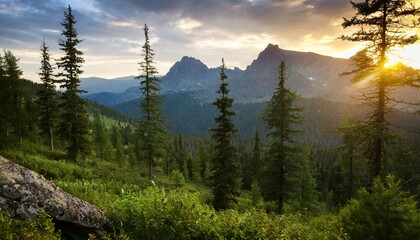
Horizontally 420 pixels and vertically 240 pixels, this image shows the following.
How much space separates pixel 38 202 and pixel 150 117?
27982 millimetres

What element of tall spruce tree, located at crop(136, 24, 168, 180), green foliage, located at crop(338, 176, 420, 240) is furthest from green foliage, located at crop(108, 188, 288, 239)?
tall spruce tree, located at crop(136, 24, 168, 180)

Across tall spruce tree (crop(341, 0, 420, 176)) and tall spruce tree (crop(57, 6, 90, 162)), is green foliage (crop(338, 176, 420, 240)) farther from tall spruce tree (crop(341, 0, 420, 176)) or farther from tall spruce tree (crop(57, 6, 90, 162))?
tall spruce tree (crop(57, 6, 90, 162))

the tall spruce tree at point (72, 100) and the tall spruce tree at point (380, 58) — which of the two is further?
the tall spruce tree at point (72, 100)

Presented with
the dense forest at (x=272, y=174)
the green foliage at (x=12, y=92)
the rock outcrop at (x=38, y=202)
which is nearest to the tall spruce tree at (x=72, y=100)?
the dense forest at (x=272, y=174)

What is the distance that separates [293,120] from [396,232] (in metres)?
20.8

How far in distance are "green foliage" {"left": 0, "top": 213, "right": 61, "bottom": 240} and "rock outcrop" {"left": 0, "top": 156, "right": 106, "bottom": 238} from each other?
0.33m

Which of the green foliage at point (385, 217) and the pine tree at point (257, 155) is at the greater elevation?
the green foliage at point (385, 217)

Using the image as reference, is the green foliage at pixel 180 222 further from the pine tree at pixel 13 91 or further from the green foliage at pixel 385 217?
the pine tree at pixel 13 91

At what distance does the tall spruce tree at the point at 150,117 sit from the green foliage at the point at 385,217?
28460 millimetres

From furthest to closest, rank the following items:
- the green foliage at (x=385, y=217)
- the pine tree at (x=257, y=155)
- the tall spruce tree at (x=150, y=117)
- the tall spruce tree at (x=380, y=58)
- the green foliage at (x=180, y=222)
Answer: the pine tree at (x=257, y=155) < the tall spruce tree at (x=150, y=117) < the tall spruce tree at (x=380, y=58) < the green foliage at (x=180, y=222) < the green foliage at (x=385, y=217)

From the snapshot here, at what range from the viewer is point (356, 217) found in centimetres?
794

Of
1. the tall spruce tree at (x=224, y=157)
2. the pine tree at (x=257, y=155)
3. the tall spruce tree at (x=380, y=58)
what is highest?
the tall spruce tree at (x=380, y=58)

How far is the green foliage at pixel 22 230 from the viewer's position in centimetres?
553

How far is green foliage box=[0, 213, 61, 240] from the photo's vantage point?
5527 mm
